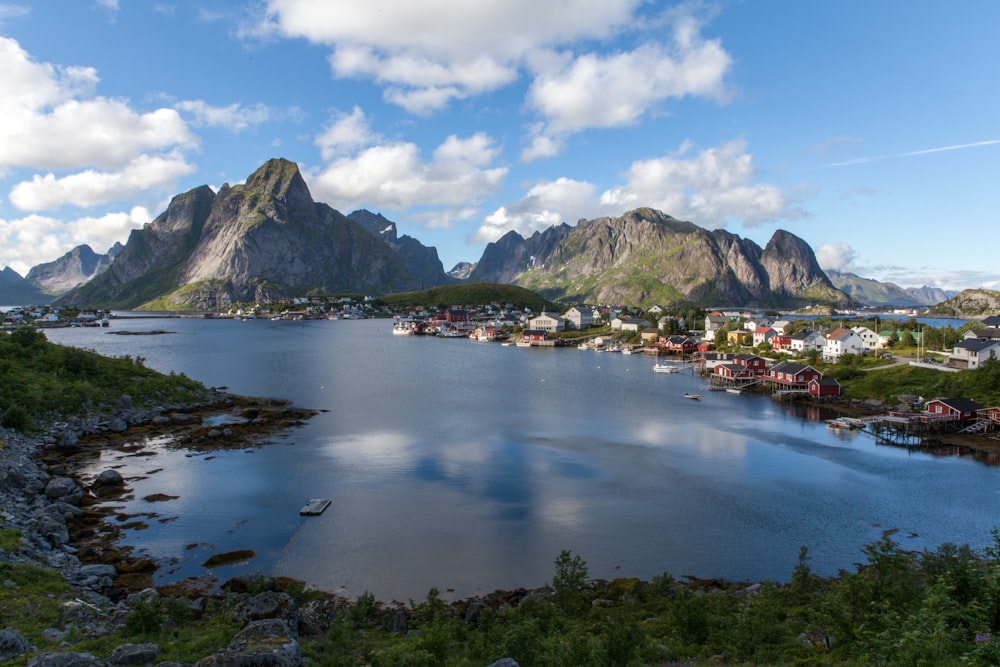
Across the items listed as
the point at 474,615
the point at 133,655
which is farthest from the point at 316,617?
the point at 133,655

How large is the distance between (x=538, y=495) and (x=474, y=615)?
32.9 feet

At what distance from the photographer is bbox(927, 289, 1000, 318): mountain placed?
165875 mm

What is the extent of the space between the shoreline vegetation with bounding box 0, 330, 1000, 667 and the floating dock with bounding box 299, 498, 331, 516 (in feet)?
12.2

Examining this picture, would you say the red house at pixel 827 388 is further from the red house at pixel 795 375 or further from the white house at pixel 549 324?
the white house at pixel 549 324

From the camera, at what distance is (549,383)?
183 ft

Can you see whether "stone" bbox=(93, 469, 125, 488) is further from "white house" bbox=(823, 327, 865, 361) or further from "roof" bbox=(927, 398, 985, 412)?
"white house" bbox=(823, 327, 865, 361)

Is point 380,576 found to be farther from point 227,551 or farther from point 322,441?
point 322,441

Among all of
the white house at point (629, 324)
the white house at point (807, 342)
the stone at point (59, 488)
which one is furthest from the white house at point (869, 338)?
the stone at point (59, 488)

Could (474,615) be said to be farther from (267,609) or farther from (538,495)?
(538,495)

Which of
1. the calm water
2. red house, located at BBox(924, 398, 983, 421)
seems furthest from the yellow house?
red house, located at BBox(924, 398, 983, 421)

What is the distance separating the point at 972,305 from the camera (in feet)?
579

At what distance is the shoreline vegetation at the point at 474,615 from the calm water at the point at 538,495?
1.61m

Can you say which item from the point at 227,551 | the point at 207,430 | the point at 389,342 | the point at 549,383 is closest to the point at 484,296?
the point at 389,342

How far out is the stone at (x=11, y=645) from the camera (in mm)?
8873
